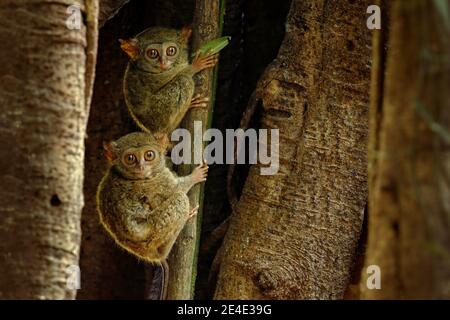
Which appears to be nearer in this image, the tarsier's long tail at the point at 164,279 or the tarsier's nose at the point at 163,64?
the tarsier's long tail at the point at 164,279

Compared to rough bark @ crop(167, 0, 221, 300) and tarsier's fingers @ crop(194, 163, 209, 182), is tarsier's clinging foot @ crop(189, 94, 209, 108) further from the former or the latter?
tarsier's fingers @ crop(194, 163, 209, 182)

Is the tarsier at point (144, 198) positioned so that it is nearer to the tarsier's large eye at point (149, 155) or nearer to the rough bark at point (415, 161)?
the tarsier's large eye at point (149, 155)

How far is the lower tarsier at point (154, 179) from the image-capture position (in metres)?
5.78

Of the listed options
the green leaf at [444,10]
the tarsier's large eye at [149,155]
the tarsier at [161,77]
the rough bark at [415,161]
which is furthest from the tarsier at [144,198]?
the green leaf at [444,10]

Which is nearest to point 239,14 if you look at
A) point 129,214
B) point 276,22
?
point 276,22

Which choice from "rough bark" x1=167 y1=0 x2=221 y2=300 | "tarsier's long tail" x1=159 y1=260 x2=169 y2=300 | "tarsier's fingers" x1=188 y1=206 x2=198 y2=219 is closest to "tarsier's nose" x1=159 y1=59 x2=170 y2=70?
"rough bark" x1=167 y1=0 x2=221 y2=300

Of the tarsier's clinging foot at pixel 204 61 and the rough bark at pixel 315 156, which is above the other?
the tarsier's clinging foot at pixel 204 61

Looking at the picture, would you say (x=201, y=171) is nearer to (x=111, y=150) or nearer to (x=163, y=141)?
(x=163, y=141)

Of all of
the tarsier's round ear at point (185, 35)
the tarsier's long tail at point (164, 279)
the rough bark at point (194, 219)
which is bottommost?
the tarsier's long tail at point (164, 279)

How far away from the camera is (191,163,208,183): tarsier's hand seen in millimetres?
5699

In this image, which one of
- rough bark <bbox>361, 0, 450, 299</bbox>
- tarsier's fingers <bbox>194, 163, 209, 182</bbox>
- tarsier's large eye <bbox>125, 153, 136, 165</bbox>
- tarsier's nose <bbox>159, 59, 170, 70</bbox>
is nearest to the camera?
rough bark <bbox>361, 0, 450, 299</bbox>

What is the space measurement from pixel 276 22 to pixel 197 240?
7.04 feet

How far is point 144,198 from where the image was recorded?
588cm

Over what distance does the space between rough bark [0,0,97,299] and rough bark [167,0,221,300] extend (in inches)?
43.7
